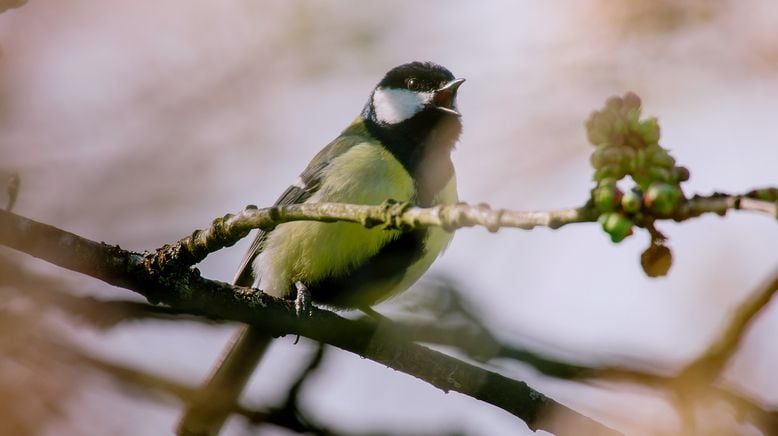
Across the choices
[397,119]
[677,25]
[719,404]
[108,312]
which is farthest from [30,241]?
[677,25]

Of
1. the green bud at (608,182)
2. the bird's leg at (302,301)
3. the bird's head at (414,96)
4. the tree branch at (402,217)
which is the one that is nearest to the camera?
the tree branch at (402,217)

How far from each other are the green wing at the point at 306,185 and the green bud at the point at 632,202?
2.79m

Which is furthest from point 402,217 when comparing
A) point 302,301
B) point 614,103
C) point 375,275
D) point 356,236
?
point 375,275

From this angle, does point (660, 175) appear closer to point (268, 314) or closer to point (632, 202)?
point (632, 202)

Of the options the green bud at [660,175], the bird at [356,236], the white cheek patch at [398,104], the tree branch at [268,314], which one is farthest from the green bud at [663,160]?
the white cheek patch at [398,104]

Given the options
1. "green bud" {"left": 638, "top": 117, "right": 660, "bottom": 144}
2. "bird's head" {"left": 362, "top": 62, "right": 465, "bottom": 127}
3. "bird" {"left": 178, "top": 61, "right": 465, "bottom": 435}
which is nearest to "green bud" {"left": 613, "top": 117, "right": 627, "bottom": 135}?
"green bud" {"left": 638, "top": 117, "right": 660, "bottom": 144}

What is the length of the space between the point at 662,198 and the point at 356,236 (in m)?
2.48

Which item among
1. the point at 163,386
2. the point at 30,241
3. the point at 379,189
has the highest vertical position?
the point at 379,189

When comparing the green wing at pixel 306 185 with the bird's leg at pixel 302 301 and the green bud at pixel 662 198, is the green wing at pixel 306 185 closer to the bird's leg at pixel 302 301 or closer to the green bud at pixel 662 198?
the bird's leg at pixel 302 301

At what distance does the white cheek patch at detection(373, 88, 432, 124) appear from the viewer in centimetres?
439

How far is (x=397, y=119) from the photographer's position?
4340 mm

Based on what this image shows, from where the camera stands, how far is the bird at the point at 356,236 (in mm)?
3717

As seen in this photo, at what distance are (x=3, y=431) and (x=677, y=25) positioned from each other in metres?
2.97

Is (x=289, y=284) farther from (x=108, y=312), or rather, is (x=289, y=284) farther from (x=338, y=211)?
(x=338, y=211)
